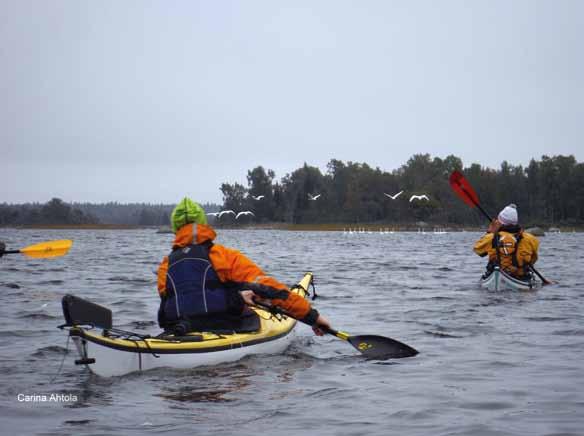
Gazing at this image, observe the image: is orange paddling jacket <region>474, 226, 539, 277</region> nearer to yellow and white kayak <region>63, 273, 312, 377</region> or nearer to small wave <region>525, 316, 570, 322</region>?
small wave <region>525, 316, 570, 322</region>

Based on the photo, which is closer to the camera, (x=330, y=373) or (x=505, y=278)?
(x=330, y=373)

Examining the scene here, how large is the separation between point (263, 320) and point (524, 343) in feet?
10.2

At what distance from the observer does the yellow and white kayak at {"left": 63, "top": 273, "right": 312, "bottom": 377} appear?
6.61m

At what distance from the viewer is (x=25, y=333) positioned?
10.3 metres

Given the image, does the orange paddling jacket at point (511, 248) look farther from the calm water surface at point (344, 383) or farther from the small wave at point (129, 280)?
the small wave at point (129, 280)

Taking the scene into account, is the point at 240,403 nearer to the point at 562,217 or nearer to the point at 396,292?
the point at 396,292

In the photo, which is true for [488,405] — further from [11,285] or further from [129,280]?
[129,280]

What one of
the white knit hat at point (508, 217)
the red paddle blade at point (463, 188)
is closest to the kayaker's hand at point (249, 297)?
the white knit hat at point (508, 217)

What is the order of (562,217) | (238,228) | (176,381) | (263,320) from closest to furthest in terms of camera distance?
1. (176,381)
2. (263,320)
3. (562,217)
4. (238,228)

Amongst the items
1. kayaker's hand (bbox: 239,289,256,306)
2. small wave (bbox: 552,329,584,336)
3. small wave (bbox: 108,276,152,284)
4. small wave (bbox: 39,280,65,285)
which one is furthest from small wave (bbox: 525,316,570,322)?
small wave (bbox: 39,280,65,285)

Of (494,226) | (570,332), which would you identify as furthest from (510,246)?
(570,332)

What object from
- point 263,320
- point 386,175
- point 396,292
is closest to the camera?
point 263,320

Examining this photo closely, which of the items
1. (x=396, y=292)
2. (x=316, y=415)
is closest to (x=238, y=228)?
(x=396, y=292)

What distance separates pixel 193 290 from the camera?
7.50 metres
